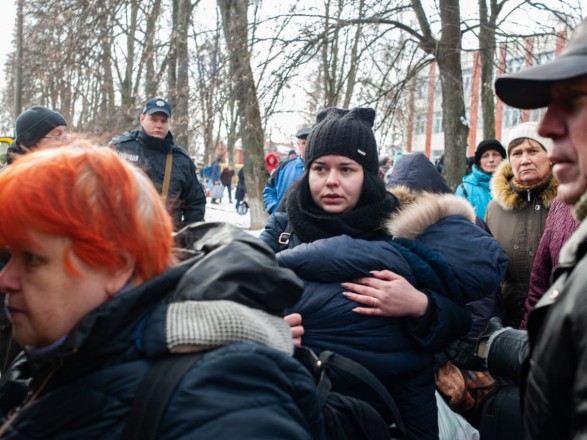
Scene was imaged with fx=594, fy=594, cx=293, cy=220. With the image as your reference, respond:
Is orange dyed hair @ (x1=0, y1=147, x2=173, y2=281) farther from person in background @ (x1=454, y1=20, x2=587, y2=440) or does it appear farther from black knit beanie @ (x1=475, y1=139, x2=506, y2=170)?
black knit beanie @ (x1=475, y1=139, x2=506, y2=170)

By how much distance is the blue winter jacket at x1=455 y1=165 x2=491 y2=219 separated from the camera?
5.43 metres

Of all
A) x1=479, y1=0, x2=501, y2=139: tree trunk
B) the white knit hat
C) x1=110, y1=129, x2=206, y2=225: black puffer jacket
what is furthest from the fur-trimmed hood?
x1=479, y1=0, x2=501, y2=139: tree trunk

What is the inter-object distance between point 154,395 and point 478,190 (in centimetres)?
491

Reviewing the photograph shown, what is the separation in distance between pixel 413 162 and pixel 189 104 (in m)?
5.68

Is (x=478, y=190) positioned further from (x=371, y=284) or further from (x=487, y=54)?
(x=371, y=284)

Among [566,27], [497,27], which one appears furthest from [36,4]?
[566,27]

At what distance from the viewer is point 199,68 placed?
27.7 feet

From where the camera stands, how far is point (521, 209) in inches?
144

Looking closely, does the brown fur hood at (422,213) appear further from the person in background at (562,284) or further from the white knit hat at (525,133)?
the white knit hat at (525,133)

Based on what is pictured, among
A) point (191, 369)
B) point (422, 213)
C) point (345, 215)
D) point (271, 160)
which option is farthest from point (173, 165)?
point (271, 160)

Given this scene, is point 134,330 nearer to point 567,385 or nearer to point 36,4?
point 567,385

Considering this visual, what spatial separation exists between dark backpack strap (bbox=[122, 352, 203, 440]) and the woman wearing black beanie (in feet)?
2.71

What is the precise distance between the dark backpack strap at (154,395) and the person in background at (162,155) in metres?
3.96

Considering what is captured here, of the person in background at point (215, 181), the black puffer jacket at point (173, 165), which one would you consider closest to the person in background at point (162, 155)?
the black puffer jacket at point (173, 165)
